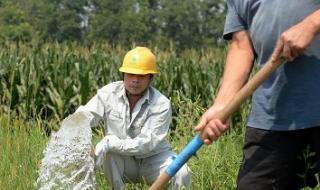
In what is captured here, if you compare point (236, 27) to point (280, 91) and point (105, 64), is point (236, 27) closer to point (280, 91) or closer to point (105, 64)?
point (280, 91)

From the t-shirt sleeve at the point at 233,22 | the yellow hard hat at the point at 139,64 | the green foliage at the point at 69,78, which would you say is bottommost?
the green foliage at the point at 69,78

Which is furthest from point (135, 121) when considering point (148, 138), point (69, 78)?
point (69, 78)

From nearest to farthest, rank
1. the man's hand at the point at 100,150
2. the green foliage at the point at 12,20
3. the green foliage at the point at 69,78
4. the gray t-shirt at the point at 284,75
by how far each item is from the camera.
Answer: the gray t-shirt at the point at 284,75 < the man's hand at the point at 100,150 < the green foliage at the point at 69,78 < the green foliage at the point at 12,20

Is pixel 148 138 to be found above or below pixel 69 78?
above

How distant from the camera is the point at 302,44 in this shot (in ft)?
8.04

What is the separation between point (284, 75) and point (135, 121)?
78.9 inches

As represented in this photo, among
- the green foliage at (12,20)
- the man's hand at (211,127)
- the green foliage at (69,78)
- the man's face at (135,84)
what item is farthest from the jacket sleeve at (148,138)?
the green foliage at (12,20)

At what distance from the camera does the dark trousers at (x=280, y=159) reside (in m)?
2.72

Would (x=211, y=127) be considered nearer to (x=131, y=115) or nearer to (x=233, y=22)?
(x=233, y=22)

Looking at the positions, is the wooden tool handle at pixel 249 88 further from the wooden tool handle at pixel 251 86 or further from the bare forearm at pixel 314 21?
the bare forearm at pixel 314 21

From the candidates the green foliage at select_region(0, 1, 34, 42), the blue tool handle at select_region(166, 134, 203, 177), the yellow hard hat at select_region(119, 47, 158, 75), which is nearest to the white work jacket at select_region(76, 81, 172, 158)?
the yellow hard hat at select_region(119, 47, 158, 75)

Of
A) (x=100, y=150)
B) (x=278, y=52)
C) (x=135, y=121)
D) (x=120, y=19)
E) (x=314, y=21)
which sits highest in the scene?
(x=314, y=21)

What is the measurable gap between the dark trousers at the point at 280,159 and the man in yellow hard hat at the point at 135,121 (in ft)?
5.31

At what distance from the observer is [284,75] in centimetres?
269
